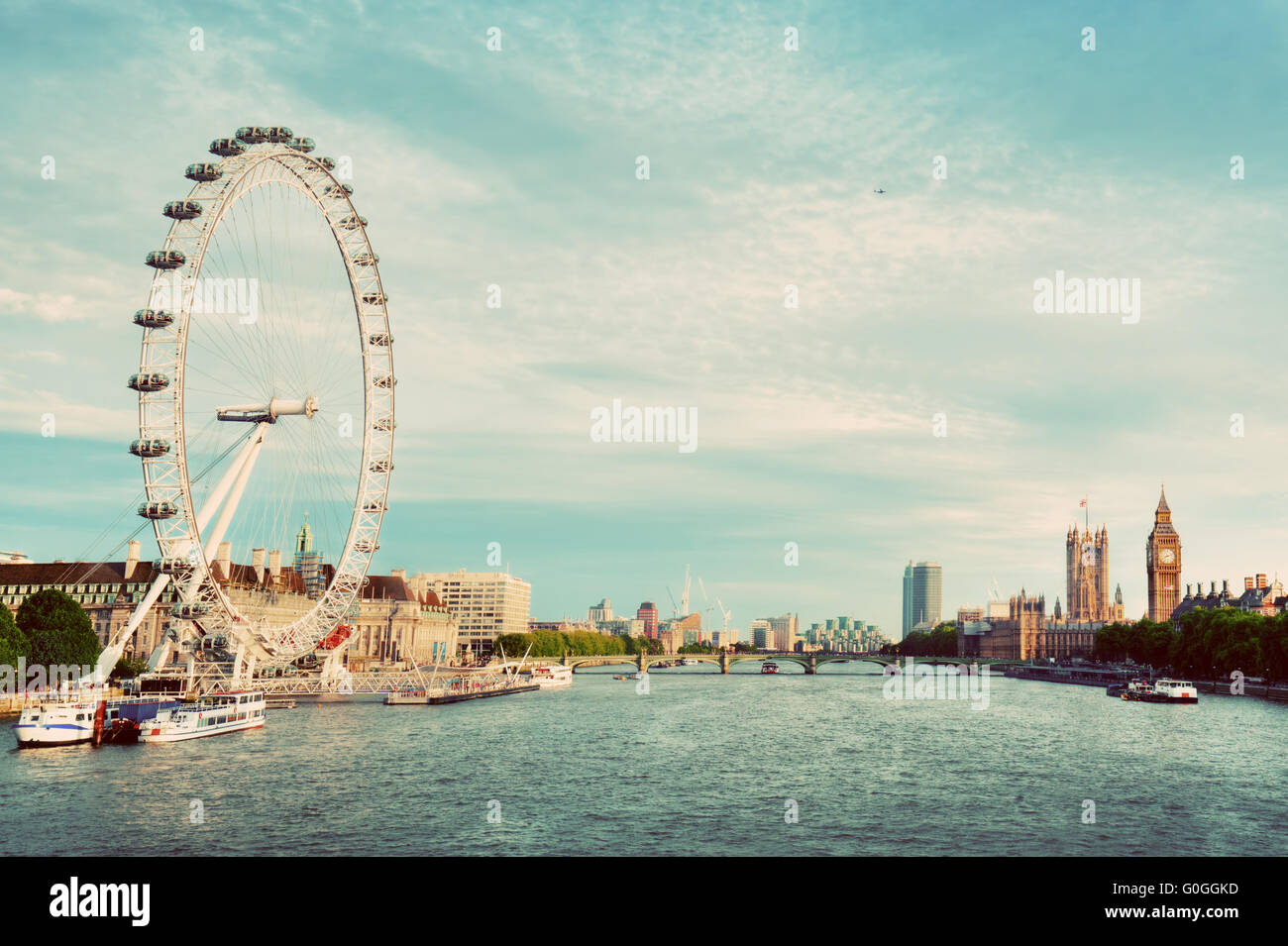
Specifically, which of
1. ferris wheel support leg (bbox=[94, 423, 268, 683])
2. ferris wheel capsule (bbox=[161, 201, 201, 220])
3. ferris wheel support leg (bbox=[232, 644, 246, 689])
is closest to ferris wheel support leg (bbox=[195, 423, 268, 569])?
ferris wheel support leg (bbox=[94, 423, 268, 683])

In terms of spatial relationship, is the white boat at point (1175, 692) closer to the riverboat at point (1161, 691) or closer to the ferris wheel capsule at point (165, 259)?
the riverboat at point (1161, 691)

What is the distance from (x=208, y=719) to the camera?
71438mm

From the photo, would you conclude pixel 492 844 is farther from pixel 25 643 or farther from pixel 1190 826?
pixel 25 643

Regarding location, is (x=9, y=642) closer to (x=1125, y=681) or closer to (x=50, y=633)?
(x=50, y=633)

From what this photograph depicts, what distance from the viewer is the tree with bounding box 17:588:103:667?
8406 centimetres

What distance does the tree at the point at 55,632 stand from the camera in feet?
276

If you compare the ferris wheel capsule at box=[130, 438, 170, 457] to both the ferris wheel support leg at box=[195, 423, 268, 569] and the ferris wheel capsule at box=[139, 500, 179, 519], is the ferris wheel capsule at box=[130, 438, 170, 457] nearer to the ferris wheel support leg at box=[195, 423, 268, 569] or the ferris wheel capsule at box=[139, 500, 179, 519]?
the ferris wheel capsule at box=[139, 500, 179, 519]

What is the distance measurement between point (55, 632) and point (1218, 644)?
403 ft

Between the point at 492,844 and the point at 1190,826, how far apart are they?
25467 mm

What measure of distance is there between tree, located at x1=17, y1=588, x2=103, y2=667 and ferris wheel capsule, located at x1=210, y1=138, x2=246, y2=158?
4017cm

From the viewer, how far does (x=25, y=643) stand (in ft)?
266

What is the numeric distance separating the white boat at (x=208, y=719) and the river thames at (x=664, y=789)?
2.37 m
